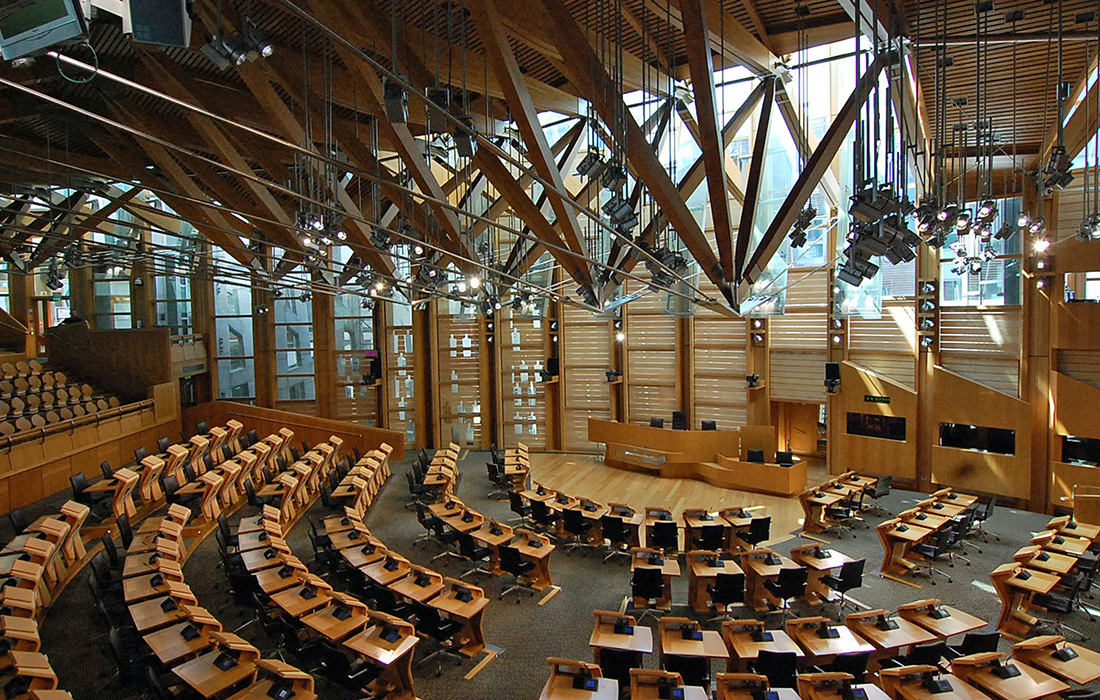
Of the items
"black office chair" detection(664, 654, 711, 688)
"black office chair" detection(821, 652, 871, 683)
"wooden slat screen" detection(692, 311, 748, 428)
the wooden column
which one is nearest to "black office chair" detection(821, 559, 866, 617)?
"black office chair" detection(821, 652, 871, 683)

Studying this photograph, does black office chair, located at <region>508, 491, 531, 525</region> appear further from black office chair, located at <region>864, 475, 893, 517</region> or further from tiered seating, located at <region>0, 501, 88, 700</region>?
tiered seating, located at <region>0, 501, 88, 700</region>

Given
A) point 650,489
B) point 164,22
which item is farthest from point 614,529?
point 164,22

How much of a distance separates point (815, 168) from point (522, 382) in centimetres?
1240

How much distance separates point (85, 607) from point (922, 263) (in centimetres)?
1648

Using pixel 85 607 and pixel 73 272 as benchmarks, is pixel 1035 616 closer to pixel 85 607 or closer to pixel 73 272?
pixel 85 607

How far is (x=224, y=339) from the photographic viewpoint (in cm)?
1923

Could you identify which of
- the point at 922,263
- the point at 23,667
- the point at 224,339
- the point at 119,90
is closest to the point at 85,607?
the point at 23,667

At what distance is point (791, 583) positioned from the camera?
8.36 m

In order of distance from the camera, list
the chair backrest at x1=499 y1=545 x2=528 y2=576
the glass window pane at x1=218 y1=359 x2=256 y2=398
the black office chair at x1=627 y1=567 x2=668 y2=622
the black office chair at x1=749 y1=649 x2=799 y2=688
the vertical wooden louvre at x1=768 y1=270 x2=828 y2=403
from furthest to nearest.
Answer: the glass window pane at x1=218 y1=359 x2=256 y2=398, the vertical wooden louvre at x1=768 y1=270 x2=828 y2=403, the chair backrest at x1=499 y1=545 x2=528 y2=576, the black office chair at x1=627 y1=567 x2=668 y2=622, the black office chair at x1=749 y1=649 x2=799 y2=688

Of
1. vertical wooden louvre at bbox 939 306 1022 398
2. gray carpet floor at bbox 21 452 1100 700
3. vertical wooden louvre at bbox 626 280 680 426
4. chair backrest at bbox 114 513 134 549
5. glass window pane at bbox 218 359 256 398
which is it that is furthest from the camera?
glass window pane at bbox 218 359 256 398

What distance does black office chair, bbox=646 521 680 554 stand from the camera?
10078mm

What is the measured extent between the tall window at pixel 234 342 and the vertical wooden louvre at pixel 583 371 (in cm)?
951

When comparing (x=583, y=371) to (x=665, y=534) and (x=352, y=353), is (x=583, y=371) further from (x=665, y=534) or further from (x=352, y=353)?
(x=665, y=534)

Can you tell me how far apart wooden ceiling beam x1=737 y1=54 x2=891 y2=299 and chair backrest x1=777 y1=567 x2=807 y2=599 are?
13.3 feet
